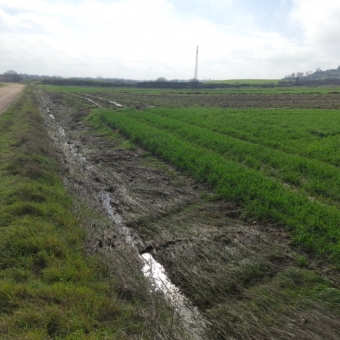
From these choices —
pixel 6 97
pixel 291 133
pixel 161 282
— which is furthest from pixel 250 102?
pixel 161 282

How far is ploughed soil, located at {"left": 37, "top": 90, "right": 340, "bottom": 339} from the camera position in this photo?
4.67 meters

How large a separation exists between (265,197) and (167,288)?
4.29m

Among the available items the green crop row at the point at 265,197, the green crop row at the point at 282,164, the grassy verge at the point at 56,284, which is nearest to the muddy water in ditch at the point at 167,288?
the grassy verge at the point at 56,284

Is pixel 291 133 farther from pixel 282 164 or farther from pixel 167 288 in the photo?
pixel 167 288

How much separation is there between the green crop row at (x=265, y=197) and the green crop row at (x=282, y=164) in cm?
82

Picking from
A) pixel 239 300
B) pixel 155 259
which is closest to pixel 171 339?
pixel 239 300

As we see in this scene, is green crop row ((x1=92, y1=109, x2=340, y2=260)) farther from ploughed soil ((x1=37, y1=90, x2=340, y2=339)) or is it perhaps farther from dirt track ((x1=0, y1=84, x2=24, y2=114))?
dirt track ((x1=0, y1=84, x2=24, y2=114))

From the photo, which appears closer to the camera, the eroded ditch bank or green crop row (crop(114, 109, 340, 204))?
the eroded ditch bank

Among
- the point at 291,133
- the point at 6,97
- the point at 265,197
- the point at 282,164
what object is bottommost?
the point at 265,197

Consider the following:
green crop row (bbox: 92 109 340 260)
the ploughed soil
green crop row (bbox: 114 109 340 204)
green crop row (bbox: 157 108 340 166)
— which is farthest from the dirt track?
the ploughed soil

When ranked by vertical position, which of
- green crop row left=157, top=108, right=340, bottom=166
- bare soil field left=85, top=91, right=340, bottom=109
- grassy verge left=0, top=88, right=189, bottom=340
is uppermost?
bare soil field left=85, top=91, right=340, bottom=109

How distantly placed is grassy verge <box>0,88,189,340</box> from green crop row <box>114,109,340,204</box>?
21.8 ft

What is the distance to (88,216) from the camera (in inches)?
328

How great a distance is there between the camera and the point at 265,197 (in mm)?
8672
